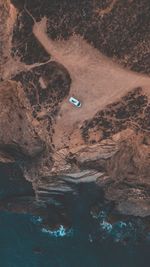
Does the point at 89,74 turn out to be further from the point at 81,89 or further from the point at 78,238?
the point at 78,238

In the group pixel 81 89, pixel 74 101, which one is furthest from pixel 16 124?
pixel 81 89

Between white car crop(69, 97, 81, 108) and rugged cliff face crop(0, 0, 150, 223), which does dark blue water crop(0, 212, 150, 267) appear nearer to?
rugged cliff face crop(0, 0, 150, 223)

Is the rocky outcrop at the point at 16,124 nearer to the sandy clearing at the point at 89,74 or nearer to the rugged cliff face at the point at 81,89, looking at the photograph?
the rugged cliff face at the point at 81,89

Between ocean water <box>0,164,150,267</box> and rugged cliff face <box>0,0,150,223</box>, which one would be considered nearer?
rugged cliff face <box>0,0,150,223</box>

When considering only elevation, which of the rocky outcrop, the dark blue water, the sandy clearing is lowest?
the dark blue water

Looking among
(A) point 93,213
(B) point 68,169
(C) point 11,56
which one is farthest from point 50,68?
(A) point 93,213

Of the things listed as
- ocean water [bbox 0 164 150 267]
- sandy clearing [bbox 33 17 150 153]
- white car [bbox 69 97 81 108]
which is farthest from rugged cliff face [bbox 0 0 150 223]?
ocean water [bbox 0 164 150 267]
